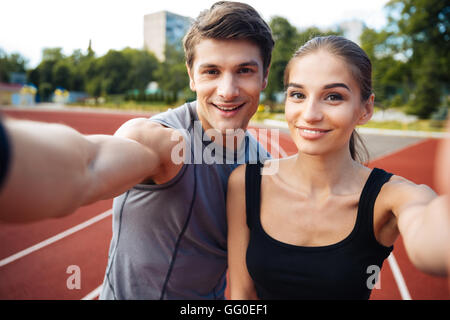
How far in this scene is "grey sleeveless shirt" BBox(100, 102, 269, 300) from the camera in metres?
1.43

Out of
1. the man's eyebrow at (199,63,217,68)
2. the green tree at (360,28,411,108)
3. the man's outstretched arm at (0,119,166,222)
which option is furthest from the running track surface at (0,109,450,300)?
the green tree at (360,28,411,108)

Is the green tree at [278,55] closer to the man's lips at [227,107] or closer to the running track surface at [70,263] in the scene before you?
the man's lips at [227,107]

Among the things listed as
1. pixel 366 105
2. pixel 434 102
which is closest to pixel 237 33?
pixel 366 105

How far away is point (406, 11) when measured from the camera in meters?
32.0

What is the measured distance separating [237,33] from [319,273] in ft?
3.75

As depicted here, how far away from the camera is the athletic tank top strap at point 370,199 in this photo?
1.19m

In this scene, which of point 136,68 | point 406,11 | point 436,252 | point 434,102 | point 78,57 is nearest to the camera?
point 436,252

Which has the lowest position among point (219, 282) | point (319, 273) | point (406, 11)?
point (219, 282)

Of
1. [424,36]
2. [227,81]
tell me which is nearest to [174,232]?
[227,81]

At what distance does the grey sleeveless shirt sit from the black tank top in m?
0.30

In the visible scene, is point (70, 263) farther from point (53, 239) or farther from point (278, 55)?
point (278, 55)

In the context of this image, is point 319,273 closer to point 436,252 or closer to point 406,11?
point 436,252

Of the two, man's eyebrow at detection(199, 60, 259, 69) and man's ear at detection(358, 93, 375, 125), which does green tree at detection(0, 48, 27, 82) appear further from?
man's ear at detection(358, 93, 375, 125)
